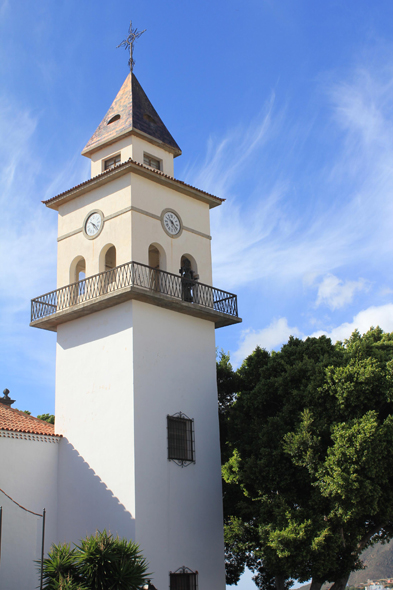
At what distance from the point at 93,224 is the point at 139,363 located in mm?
4932

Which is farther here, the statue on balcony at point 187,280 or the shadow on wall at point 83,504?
the statue on balcony at point 187,280

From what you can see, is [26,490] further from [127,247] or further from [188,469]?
[127,247]

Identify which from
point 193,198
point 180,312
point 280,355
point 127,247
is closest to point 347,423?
point 280,355

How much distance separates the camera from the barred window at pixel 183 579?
55.0ft

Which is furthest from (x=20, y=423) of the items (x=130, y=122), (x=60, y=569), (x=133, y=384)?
(x=130, y=122)

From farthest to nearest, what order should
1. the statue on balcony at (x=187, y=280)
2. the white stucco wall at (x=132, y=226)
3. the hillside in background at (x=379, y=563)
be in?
Result: the hillside in background at (x=379, y=563), the statue on balcony at (x=187, y=280), the white stucco wall at (x=132, y=226)

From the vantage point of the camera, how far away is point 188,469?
18.1m

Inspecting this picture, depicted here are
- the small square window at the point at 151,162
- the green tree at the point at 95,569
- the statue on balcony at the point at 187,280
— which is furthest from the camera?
the small square window at the point at 151,162

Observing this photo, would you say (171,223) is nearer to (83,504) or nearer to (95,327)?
(95,327)

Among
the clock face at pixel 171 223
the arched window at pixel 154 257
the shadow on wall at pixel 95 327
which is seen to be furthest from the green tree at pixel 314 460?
the arched window at pixel 154 257

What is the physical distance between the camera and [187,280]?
19656 millimetres

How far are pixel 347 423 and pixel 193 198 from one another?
9106 mm

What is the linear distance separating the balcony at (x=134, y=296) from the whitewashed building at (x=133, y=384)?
4cm

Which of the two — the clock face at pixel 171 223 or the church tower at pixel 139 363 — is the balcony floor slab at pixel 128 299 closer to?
the church tower at pixel 139 363
